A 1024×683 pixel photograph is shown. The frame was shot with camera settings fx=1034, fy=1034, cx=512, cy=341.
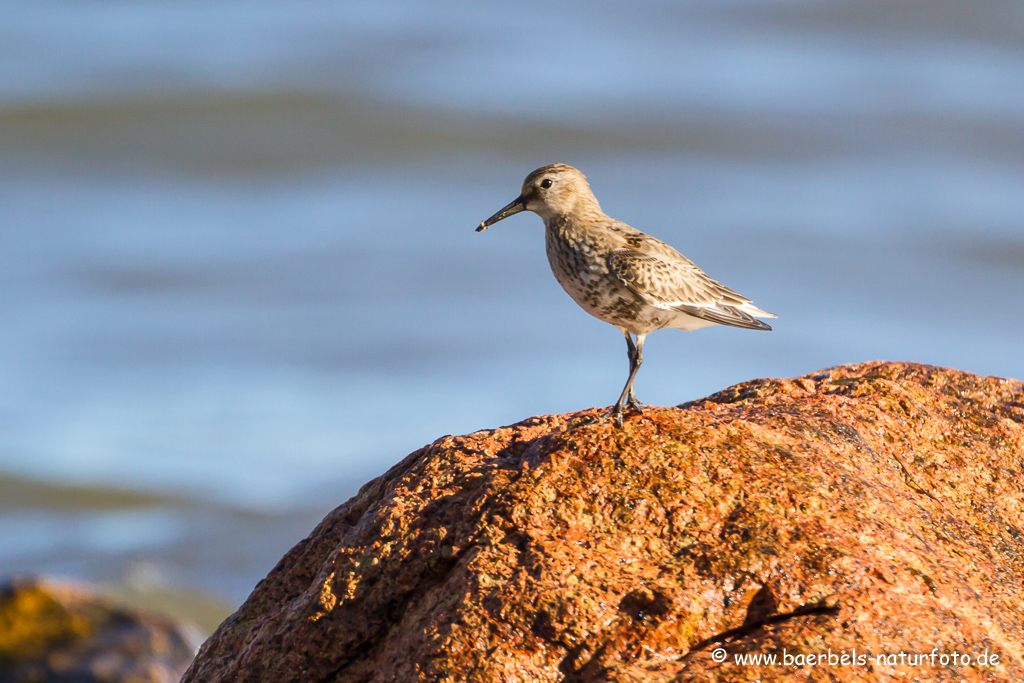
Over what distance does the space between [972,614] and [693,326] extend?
240 centimetres

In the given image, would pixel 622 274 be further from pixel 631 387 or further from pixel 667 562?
pixel 667 562

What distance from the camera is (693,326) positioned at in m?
5.68

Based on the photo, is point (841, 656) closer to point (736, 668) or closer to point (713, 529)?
point (736, 668)

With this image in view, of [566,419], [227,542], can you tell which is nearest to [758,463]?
[566,419]

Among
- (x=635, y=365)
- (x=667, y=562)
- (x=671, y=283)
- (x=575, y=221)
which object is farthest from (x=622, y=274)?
(x=667, y=562)

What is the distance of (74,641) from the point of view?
7051 mm

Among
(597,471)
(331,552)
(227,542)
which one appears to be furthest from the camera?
(227,542)

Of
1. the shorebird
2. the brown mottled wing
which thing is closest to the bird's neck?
the shorebird

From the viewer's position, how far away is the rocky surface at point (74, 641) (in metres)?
6.84

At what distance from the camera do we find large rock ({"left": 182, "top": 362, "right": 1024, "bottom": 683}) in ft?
11.3

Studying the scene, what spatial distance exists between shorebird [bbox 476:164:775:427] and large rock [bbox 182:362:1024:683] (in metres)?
0.96

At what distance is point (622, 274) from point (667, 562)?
2025 millimetres

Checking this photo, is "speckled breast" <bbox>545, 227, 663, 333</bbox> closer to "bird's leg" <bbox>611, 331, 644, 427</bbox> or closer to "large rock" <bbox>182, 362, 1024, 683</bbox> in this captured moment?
"bird's leg" <bbox>611, 331, 644, 427</bbox>

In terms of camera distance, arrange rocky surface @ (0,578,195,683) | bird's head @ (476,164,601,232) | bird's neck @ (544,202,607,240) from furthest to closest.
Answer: rocky surface @ (0,578,195,683) → bird's head @ (476,164,601,232) → bird's neck @ (544,202,607,240)
